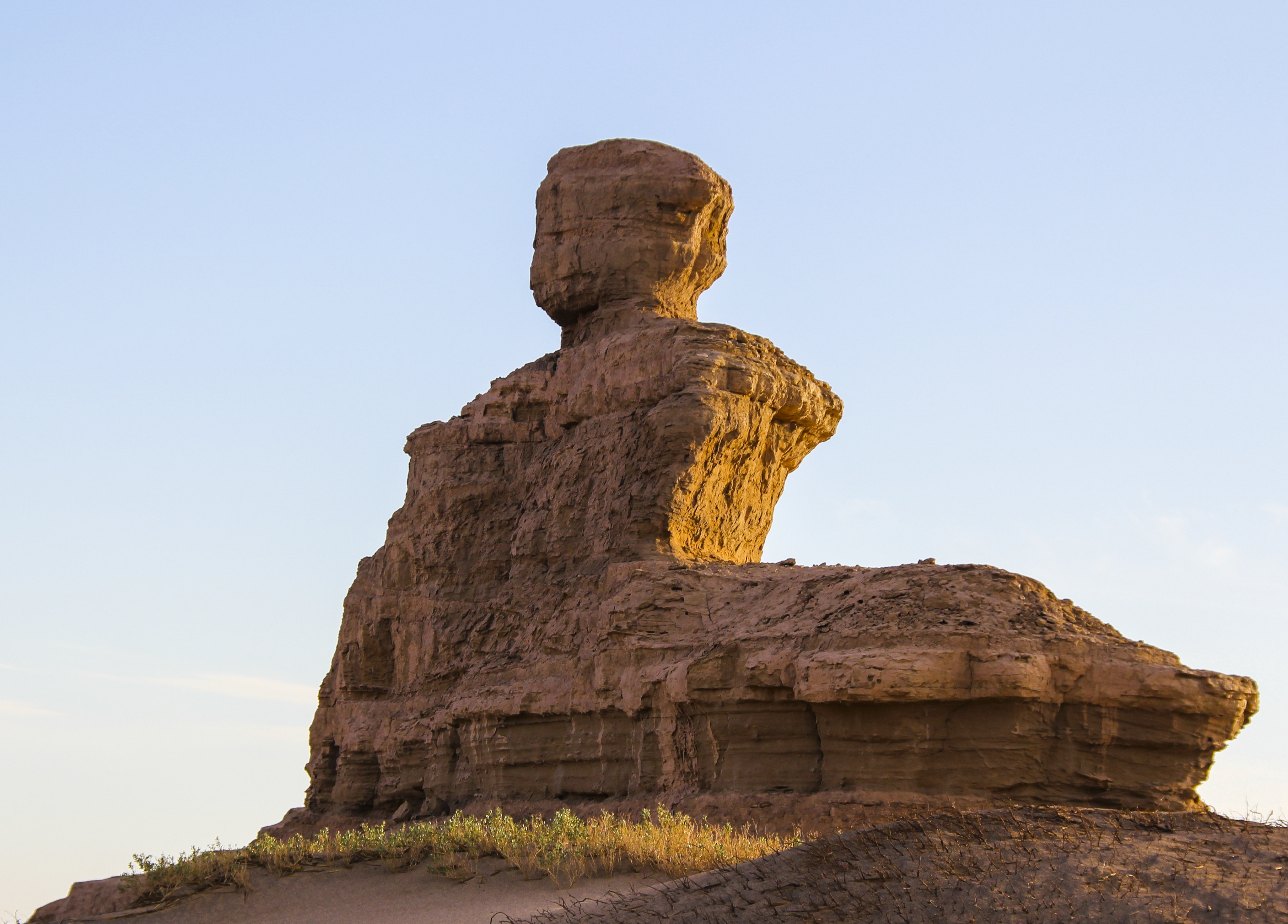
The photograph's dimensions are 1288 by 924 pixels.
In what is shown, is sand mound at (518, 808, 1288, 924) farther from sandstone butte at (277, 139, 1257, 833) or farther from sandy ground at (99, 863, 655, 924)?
sandstone butte at (277, 139, 1257, 833)

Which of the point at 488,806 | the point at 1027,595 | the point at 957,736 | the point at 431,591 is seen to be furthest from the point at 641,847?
the point at 431,591

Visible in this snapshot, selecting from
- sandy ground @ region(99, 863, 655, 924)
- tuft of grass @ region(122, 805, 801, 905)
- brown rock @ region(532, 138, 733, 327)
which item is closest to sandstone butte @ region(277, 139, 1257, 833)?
brown rock @ region(532, 138, 733, 327)

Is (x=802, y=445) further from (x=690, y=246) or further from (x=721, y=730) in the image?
(x=721, y=730)

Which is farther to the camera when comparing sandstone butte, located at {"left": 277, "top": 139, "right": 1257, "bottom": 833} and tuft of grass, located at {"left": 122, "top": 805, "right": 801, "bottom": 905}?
sandstone butte, located at {"left": 277, "top": 139, "right": 1257, "bottom": 833}

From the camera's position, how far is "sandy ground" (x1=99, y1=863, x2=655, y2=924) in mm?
12477

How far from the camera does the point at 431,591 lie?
25.9 meters

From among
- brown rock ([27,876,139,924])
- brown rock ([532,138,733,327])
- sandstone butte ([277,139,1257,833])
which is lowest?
brown rock ([27,876,139,924])

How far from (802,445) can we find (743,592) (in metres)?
5.92

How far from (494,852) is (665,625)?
640 centimetres

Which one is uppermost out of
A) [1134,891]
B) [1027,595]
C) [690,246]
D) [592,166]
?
[592,166]

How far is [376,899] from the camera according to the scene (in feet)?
45.2

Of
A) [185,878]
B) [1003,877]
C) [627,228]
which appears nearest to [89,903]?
[185,878]

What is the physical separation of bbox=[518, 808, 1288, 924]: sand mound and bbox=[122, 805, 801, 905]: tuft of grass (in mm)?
1361

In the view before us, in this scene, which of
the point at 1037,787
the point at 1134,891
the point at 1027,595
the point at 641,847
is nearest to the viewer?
the point at 1134,891
